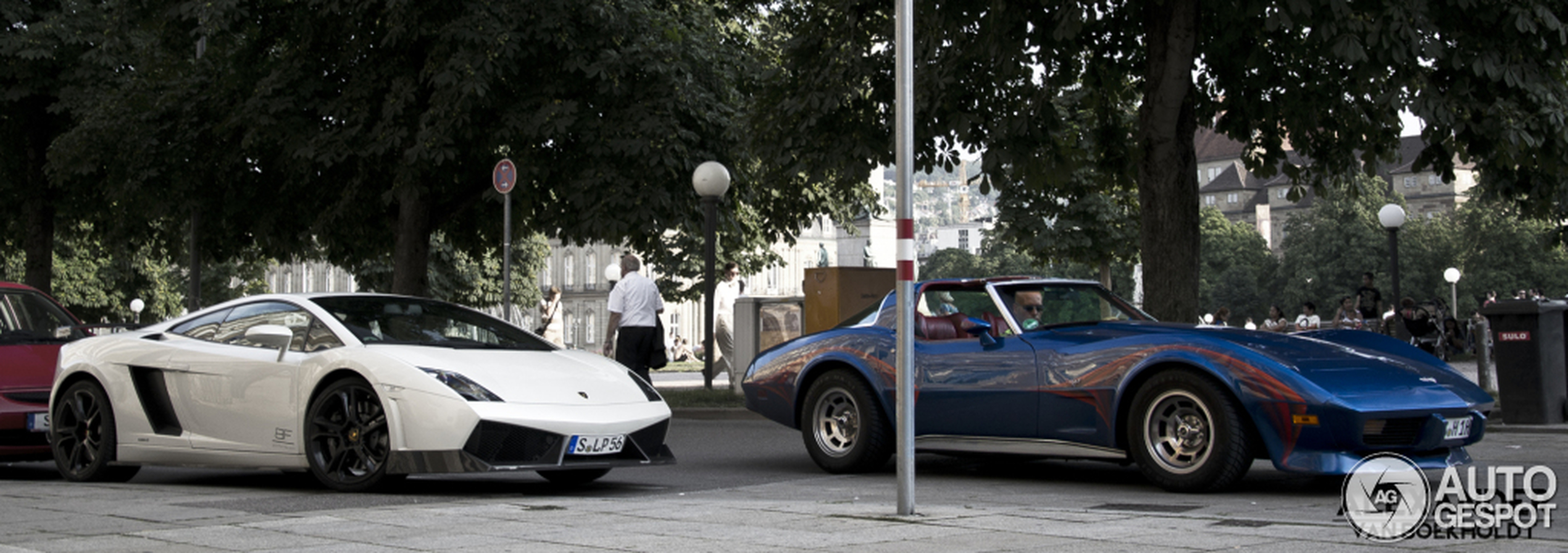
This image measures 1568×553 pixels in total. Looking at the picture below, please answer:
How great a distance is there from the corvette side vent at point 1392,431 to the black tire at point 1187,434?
0.59 metres

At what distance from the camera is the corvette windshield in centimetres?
841

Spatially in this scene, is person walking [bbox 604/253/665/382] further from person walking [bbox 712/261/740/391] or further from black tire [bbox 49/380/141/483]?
black tire [bbox 49/380/141/483]

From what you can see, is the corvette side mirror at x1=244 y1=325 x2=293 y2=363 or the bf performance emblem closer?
the bf performance emblem

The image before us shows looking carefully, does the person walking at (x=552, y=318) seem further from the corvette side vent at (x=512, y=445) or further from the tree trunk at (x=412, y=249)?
the corvette side vent at (x=512, y=445)

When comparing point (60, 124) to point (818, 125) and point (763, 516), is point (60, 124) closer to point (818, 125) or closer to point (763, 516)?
point (818, 125)

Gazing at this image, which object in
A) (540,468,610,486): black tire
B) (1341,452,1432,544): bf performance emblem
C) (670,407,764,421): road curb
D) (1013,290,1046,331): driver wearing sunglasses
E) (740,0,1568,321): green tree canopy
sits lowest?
(670,407,764,421): road curb

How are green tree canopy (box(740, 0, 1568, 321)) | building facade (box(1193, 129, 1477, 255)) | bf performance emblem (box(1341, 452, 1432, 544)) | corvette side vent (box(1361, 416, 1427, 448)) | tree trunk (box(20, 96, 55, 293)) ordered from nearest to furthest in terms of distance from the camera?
bf performance emblem (box(1341, 452, 1432, 544))
corvette side vent (box(1361, 416, 1427, 448))
green tree canopy (box(740, 0, 1568, 321))
tree trunk (box(20, 96, 55, 293))
building facade (box(1193, 129, 1477, 255))

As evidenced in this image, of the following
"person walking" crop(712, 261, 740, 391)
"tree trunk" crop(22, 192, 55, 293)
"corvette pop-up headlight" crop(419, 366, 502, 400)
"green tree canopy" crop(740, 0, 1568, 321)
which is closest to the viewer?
"corvette pop-up headlight" crop(419, 366, 502, 400)

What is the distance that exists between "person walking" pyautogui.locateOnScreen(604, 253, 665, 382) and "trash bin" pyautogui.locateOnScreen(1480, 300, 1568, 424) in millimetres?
8105

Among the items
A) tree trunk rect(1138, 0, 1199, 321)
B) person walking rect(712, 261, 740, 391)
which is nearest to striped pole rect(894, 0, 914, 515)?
tree trunk rect(1138, 0, 1199, 321)

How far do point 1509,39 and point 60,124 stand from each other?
21611 mm

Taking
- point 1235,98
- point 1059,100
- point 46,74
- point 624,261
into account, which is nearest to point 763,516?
point 624,261

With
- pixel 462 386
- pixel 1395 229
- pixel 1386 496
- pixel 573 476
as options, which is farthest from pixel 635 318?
pixel 1395 229

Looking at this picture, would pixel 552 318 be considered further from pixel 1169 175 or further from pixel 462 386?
pixel 462 386
